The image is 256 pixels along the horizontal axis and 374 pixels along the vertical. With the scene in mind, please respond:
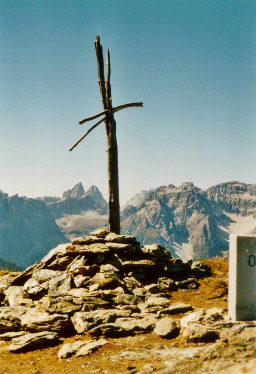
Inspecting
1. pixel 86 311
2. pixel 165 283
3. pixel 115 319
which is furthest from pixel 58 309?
pixel 165 283

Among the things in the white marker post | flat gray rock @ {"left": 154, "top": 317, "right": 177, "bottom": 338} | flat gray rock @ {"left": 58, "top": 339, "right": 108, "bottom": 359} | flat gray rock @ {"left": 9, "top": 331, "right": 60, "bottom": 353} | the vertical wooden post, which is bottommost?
flat gray rock @ {"left": 9, "top": 331, "right": 60, "bottom": 353}

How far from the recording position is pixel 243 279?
21.9ft

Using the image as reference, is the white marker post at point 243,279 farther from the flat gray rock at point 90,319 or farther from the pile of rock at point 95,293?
the flat gray rock at point 90,319

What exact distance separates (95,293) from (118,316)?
1.50m

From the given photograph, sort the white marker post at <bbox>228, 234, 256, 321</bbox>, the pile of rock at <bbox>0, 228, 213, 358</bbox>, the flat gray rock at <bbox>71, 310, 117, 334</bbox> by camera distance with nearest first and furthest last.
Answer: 1. the white marker post at <bbox>228, 234, 256, 321</bbox>
2. the pile of rock at <bbox>0, 228, 213, 358</bbox>
3. the flat gray rock at <bbox>71, 310, 117, 334</bbox>

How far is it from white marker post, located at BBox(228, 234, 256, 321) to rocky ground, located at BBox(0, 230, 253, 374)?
42 centimetres

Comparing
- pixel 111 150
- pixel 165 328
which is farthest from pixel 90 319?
pixel 111 150

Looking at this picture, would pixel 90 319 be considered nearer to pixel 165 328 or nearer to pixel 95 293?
pixel 95 293

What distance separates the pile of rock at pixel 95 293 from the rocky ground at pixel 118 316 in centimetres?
3

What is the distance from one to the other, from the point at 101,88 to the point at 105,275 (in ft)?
31.4

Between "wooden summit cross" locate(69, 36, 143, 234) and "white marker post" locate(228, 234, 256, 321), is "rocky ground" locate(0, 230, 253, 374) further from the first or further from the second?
"wooden summit cross" locate(69, 36, 143, 234)

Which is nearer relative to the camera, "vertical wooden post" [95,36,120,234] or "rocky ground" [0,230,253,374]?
"rocky ground" [0,230,253,374]

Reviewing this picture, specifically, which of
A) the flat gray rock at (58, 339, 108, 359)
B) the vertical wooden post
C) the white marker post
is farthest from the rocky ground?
the vertical wooden post

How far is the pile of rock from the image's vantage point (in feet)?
22.1
